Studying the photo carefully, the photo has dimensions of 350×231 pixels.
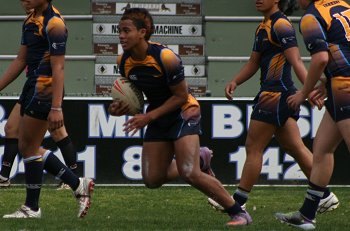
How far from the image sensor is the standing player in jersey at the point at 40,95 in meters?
9.32

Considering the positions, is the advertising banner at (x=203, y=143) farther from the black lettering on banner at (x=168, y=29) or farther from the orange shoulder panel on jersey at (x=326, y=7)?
the orange shoulder panel on jersey at (x=326, y=7)

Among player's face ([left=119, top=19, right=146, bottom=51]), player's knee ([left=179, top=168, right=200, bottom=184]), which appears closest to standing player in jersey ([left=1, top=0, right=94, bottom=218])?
player's face ([left=119, top=19, right=146, bottom=51])

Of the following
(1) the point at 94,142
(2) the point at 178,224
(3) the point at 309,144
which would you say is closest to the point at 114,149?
(1) the point at 94,142

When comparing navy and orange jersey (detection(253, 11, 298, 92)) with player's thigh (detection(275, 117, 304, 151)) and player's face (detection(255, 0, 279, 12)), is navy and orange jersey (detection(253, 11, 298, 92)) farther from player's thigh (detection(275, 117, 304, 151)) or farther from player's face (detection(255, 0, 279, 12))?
player's thigh (detection(275, 117, 304, 151))

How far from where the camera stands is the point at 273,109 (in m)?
9.96

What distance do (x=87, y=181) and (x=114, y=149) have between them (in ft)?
13.5

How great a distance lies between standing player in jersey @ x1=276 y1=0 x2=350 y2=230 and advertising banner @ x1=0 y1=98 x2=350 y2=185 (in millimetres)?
4875

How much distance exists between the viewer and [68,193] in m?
12.6

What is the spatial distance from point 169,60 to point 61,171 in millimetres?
1584

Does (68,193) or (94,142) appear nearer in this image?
(68,193)

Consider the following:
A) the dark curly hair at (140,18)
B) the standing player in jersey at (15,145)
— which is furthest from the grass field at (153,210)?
the dark curly hair at (140,18)

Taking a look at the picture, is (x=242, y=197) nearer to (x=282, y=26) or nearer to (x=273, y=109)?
(x=273, y=109)

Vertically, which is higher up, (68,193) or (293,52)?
(293,52)

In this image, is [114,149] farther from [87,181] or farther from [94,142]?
[87,181]
